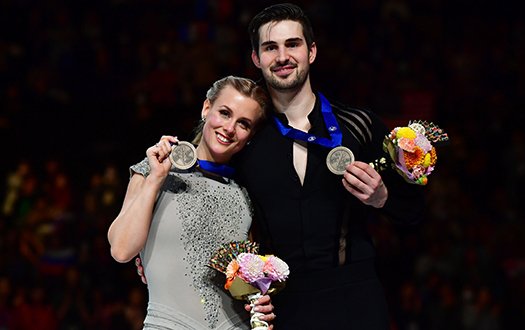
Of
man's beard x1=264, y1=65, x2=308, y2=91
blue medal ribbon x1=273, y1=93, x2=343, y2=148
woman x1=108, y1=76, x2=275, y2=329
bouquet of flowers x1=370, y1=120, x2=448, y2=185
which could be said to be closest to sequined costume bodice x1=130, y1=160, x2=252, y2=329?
woman x1=108, y1=76, x2=275, y2=329

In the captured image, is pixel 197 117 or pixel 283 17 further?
pixel 197 117

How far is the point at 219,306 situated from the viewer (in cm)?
403

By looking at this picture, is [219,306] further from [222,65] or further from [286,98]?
[222,65]

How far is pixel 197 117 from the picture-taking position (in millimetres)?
10180

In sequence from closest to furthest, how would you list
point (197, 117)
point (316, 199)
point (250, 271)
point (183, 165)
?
point (250, 271)
point (183, 165)
point (316, 199)
point (197, 117)

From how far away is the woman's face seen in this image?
13.7 ft

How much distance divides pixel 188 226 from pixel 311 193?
54 cm

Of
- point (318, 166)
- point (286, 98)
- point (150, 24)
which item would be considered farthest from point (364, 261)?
point (150, 24)

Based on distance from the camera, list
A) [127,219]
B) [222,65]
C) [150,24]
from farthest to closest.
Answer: [150,24]
[222,65]
[127,219]

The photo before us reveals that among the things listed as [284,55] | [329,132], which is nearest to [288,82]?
[284,55]

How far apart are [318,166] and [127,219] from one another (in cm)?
85

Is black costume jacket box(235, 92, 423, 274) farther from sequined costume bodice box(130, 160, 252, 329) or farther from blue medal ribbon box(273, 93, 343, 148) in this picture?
sequined costume bodice box(130, 160, 252, 329)

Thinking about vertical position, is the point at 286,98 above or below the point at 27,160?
below

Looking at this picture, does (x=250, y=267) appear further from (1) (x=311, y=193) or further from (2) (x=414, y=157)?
(2) (x=414, y=157)
